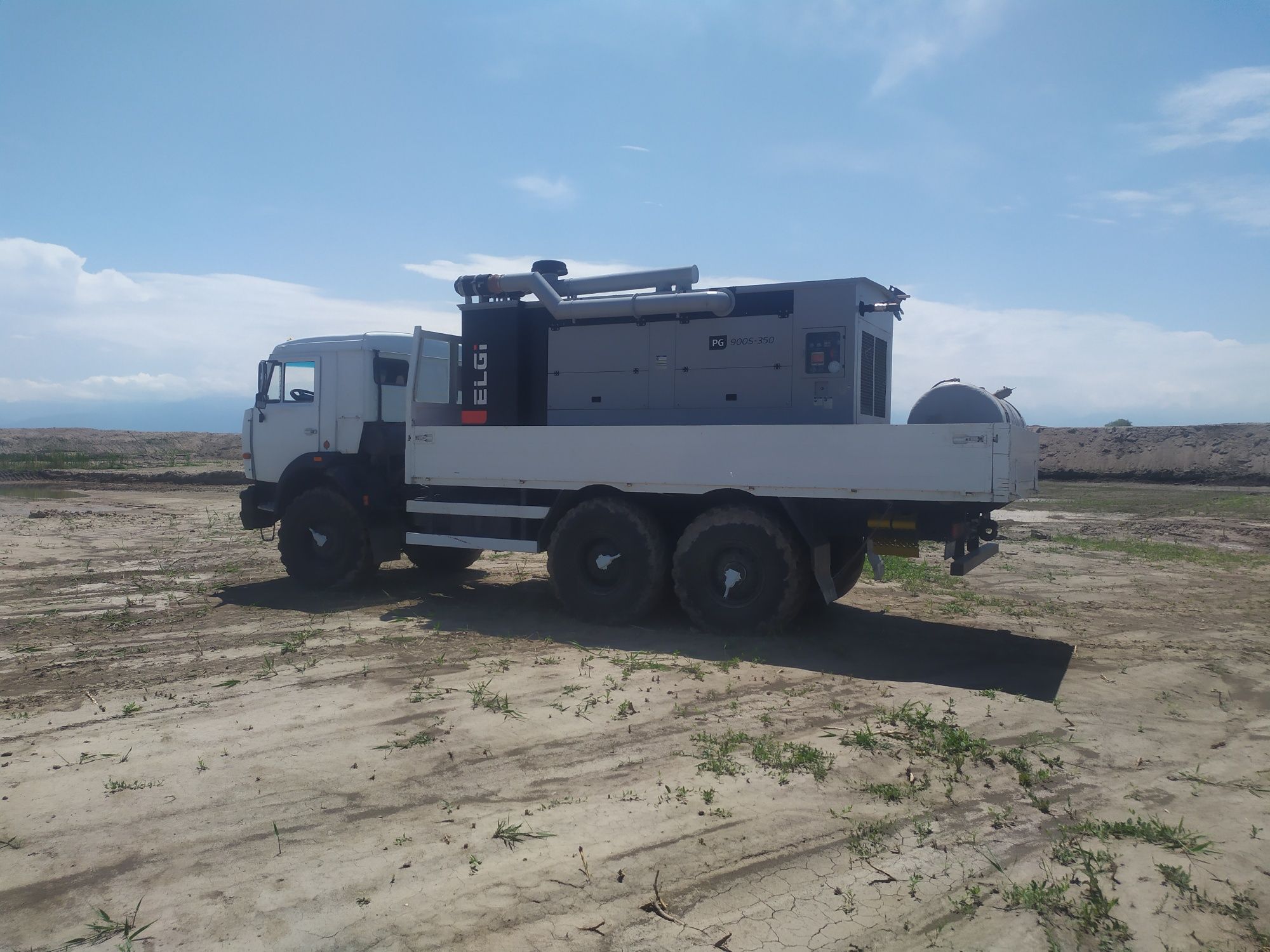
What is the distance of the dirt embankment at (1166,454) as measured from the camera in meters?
31.1

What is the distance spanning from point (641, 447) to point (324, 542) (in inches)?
185

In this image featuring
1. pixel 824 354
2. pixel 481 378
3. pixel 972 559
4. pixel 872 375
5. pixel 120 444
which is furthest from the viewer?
pixel 120 444

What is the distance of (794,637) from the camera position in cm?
874

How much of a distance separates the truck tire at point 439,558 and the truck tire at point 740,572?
4.40 m

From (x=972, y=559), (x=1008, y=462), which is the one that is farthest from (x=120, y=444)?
(x=1008, y=462)

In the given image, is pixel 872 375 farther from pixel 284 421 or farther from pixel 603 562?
pixel 284 421

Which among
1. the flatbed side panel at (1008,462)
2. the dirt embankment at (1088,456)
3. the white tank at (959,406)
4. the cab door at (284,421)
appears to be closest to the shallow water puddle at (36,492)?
the dirt embankment at (1088,456)

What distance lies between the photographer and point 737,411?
31.7ft

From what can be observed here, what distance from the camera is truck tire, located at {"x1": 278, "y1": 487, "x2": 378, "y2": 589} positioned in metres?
11.1

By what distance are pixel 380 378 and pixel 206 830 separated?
302 inches

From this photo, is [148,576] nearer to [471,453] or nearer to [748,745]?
[471,453]

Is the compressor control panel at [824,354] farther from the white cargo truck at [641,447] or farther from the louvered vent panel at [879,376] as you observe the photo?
the louvered vent panel at [879,376]

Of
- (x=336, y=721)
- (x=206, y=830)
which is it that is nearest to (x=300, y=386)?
(x=336, y=721)

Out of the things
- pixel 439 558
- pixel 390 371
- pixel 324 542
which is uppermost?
pixel 390 371
